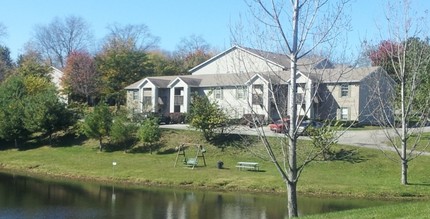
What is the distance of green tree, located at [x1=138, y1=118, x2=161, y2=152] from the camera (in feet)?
140

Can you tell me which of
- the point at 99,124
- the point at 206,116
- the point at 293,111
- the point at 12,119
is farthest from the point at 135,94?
the point at 293,111

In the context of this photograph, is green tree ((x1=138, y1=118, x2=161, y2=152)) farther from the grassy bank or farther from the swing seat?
the grassy bank

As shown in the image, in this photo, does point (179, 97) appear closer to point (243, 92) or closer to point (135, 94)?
point (135, 94)

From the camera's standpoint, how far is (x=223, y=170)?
3559cm

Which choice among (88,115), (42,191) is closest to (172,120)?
(88,115)

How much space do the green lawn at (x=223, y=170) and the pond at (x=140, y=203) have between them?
6.88 feet

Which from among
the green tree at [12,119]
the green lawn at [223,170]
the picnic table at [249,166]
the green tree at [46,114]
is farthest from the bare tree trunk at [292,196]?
the green tree at [12,119]

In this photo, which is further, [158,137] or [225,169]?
[158,137]

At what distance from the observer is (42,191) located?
29891mm

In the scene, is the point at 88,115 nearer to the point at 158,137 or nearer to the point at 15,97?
the point at 158,137

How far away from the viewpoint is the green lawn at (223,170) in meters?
29.6

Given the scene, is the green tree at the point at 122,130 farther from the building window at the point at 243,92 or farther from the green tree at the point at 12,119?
the building window at the point at 243,92

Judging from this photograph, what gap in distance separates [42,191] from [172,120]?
2858cm

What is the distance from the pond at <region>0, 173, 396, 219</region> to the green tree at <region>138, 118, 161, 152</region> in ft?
34.6
